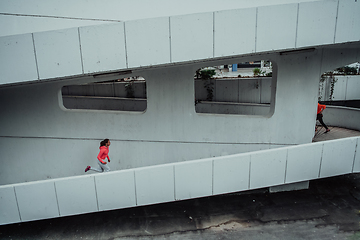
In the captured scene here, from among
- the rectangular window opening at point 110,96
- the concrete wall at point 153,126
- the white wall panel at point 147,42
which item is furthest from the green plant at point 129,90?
the white wall panel at point 147,42

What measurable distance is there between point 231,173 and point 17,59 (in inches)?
218

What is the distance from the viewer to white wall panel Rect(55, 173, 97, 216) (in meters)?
5.94

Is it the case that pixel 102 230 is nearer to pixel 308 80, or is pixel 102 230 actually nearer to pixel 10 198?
pixel 10 198

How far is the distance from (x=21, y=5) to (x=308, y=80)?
8.95 meters

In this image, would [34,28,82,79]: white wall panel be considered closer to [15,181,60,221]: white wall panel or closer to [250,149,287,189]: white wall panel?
[15,181,60,221]: white wall panel

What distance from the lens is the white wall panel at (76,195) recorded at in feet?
19.5

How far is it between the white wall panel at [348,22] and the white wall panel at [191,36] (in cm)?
315

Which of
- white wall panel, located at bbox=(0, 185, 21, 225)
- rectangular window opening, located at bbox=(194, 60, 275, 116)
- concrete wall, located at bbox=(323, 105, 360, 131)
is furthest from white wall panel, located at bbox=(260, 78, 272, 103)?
white wall panel, located at bbox=(0, 185, 21, 225)

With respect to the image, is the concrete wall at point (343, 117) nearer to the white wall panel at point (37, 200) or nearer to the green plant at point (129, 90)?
the green plant at point (129, 90)

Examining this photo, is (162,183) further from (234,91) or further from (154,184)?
(234,91)

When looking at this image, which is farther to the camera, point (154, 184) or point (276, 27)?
point (154, 184)

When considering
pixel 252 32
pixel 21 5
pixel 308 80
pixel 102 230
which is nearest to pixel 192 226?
pixel 102 230

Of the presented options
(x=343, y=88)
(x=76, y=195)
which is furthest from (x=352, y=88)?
(x=76, y=195)

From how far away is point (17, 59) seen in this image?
5.29m
